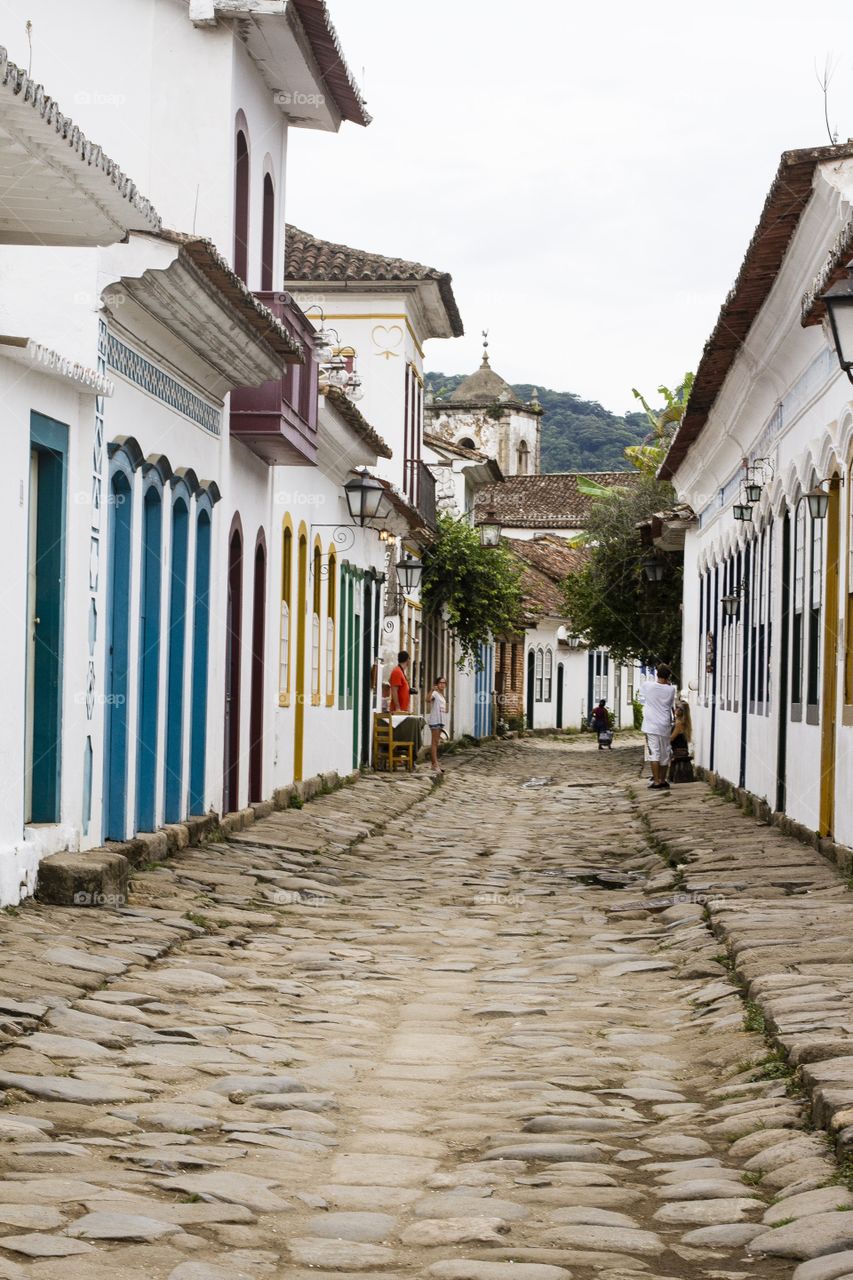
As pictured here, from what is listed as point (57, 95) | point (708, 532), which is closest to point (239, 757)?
point (57, 95)

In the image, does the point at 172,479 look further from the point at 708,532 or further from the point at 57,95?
the point at 708,532

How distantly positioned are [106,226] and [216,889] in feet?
14.3

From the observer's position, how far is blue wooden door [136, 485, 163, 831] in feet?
39.6

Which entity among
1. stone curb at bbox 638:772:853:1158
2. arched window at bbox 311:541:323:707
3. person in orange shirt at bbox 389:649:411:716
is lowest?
stone curb at bbox 638:772:853:1158

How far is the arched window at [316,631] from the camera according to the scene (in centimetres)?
1983

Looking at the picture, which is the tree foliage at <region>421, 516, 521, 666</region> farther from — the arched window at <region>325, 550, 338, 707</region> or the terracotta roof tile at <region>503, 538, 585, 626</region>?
the terracotta roof tile at <region>503, 538, 585, 626</region>

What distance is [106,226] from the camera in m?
8.23

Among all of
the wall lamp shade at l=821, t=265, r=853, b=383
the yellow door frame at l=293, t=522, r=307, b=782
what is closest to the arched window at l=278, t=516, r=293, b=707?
the yellow door frame at l=293, t=522, r=307, b=782

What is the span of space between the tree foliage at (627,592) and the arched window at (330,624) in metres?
12.2

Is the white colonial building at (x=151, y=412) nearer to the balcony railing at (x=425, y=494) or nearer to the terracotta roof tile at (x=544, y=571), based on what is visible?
the balcony railing at (x=425, y=494)

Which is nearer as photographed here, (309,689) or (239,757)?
(239,757)

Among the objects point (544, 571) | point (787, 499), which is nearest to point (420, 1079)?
point (787, 499)

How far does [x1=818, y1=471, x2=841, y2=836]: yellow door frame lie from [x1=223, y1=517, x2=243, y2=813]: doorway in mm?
4933

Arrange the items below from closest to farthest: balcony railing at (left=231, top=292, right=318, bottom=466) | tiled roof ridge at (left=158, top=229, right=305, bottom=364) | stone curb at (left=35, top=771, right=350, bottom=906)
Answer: stone curb at (left=35, top=771, right=350, bottom=906) → tiled roof ridge at (left=158, top=229, right=305, bottom=364) → balcony railing at (left=231, top=292, right=318, bottom=466)
